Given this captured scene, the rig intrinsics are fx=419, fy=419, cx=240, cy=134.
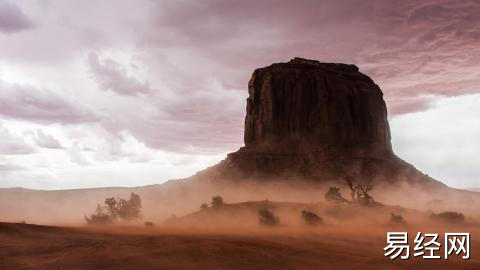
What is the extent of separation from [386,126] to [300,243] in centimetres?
9394

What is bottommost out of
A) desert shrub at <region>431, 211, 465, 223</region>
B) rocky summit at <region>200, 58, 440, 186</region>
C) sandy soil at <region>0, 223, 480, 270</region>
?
sandy soil at <region>0, 223, 480, 270</region>

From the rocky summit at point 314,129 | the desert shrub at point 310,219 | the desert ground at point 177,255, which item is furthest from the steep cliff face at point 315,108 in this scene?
the desert ground at point 177,255

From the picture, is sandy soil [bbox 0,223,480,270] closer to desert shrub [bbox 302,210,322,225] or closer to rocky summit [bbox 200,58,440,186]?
desert shrub [bbox 302,210,322,225]

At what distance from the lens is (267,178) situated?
83.8 m

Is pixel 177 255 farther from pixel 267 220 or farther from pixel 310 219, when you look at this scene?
pixel 310 219

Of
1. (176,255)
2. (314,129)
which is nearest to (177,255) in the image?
(176,255)

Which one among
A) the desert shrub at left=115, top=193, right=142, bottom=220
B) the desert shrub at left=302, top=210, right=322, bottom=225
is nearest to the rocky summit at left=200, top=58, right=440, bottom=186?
the desert shrub at left=115, top=193, right=142, bottom=220

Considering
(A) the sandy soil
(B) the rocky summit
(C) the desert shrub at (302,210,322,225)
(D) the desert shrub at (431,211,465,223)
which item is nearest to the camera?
(A) the sandy soil

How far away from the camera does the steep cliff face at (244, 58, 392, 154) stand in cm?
9781

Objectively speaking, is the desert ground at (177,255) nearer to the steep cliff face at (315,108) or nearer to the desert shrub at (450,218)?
the desert shrub at (450,218)

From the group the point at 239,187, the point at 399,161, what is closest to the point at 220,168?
the point at 239,187

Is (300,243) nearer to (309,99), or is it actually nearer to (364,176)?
(364,176)

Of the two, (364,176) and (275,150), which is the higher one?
(275,150)

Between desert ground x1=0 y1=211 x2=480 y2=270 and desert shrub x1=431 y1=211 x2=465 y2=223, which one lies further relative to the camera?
desert shrub x1=431 y1=211 x2=465 y2=223
